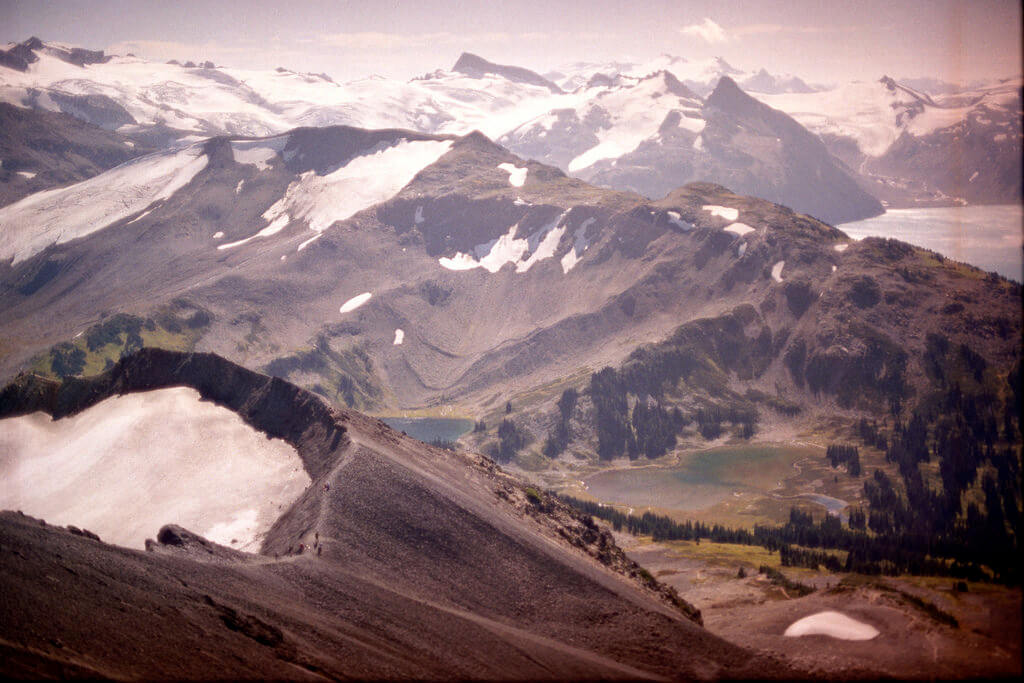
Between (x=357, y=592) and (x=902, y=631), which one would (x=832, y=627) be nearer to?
(x=902, y=631)

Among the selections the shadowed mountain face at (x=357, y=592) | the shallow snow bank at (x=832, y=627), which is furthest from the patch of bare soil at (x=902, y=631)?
the shadowed mountain face at (x=357, y=592)

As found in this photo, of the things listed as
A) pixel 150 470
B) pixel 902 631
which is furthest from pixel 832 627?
pixel 150 470

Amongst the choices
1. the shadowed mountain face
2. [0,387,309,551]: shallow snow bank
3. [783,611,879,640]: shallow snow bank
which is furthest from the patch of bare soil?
[0,387,309,551]: shallow snow bank

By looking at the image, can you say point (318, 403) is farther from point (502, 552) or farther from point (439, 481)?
point (502, 552)

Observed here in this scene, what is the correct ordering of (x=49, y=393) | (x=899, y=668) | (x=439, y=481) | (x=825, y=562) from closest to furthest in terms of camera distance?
(x=899, y=668), (x=439, y=481), (x=49, y=393), (x=825, y=562)

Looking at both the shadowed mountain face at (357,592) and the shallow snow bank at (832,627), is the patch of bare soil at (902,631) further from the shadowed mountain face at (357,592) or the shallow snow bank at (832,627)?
the shadowed mountain face at (357,592)

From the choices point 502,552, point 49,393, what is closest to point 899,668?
point 502,552
